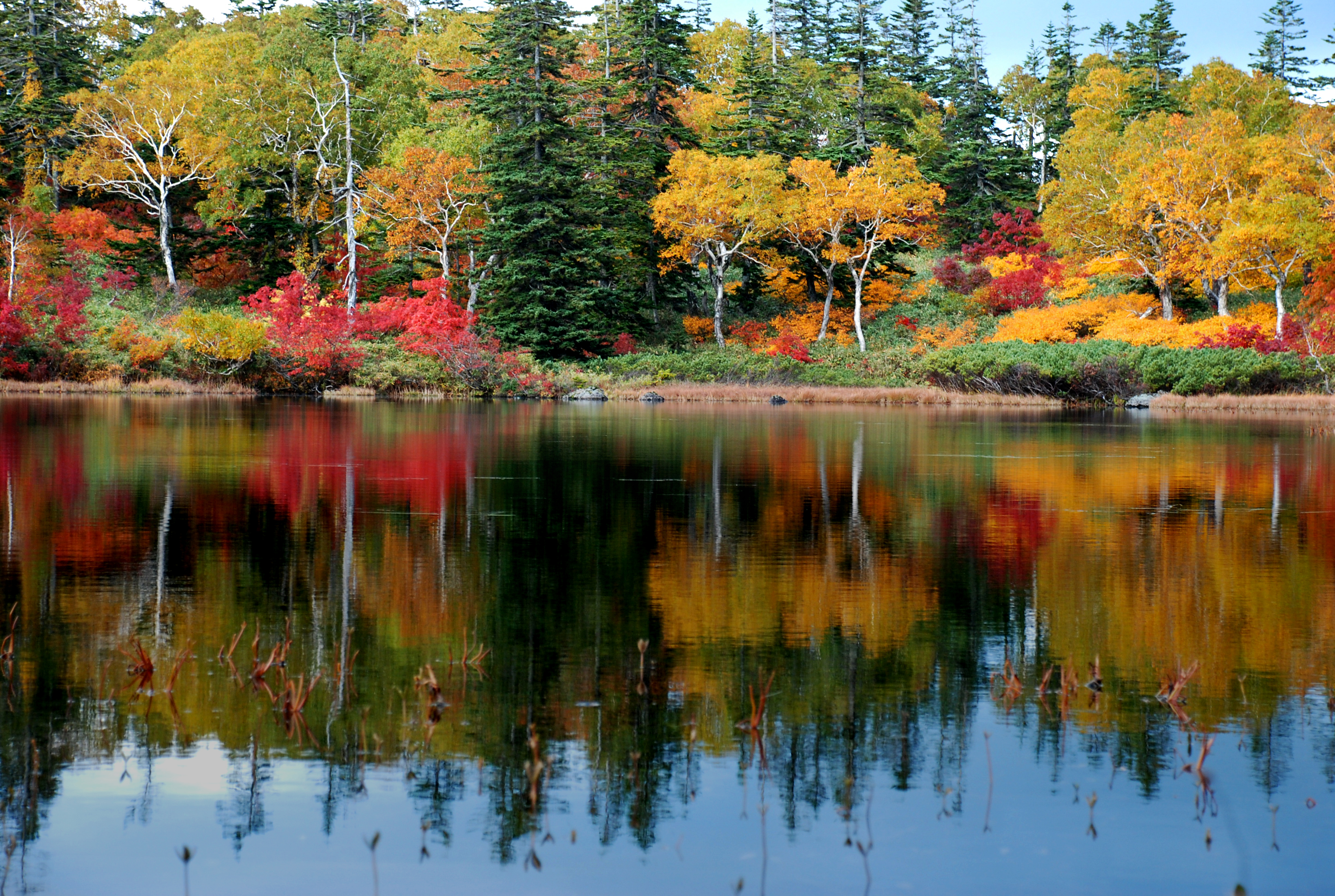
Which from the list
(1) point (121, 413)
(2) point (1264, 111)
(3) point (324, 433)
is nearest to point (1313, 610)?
(3) point (324, 433)

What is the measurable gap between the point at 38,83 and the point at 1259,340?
175 ft

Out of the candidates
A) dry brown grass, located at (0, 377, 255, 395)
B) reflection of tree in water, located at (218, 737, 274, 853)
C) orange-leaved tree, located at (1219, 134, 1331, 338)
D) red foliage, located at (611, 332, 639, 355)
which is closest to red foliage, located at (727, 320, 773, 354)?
red foliage, located at (611, 332, 639, 355)

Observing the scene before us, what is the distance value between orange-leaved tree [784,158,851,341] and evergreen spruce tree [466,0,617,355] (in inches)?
322

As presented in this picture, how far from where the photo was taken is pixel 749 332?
5769 cm

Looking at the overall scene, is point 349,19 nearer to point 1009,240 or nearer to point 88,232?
point 88,232

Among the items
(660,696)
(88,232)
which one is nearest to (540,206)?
(88,232)

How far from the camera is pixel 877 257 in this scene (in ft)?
189

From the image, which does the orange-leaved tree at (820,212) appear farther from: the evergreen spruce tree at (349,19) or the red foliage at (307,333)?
the evergreen spruce tree at (349,19)

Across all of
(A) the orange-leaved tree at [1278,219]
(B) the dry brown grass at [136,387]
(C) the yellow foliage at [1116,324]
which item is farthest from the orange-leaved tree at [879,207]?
(B) the dry brown grass at [136,387]

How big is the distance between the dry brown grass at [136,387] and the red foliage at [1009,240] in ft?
117

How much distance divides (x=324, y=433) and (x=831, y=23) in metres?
69.9

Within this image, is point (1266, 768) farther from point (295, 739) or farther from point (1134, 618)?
point (295, 739)

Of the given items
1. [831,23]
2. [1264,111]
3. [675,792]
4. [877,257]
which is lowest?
[675,792]

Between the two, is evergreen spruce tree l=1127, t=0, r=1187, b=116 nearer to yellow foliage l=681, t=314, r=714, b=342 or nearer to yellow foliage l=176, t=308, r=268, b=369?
yellow foliage l=681, t=314, r=714, b=342
